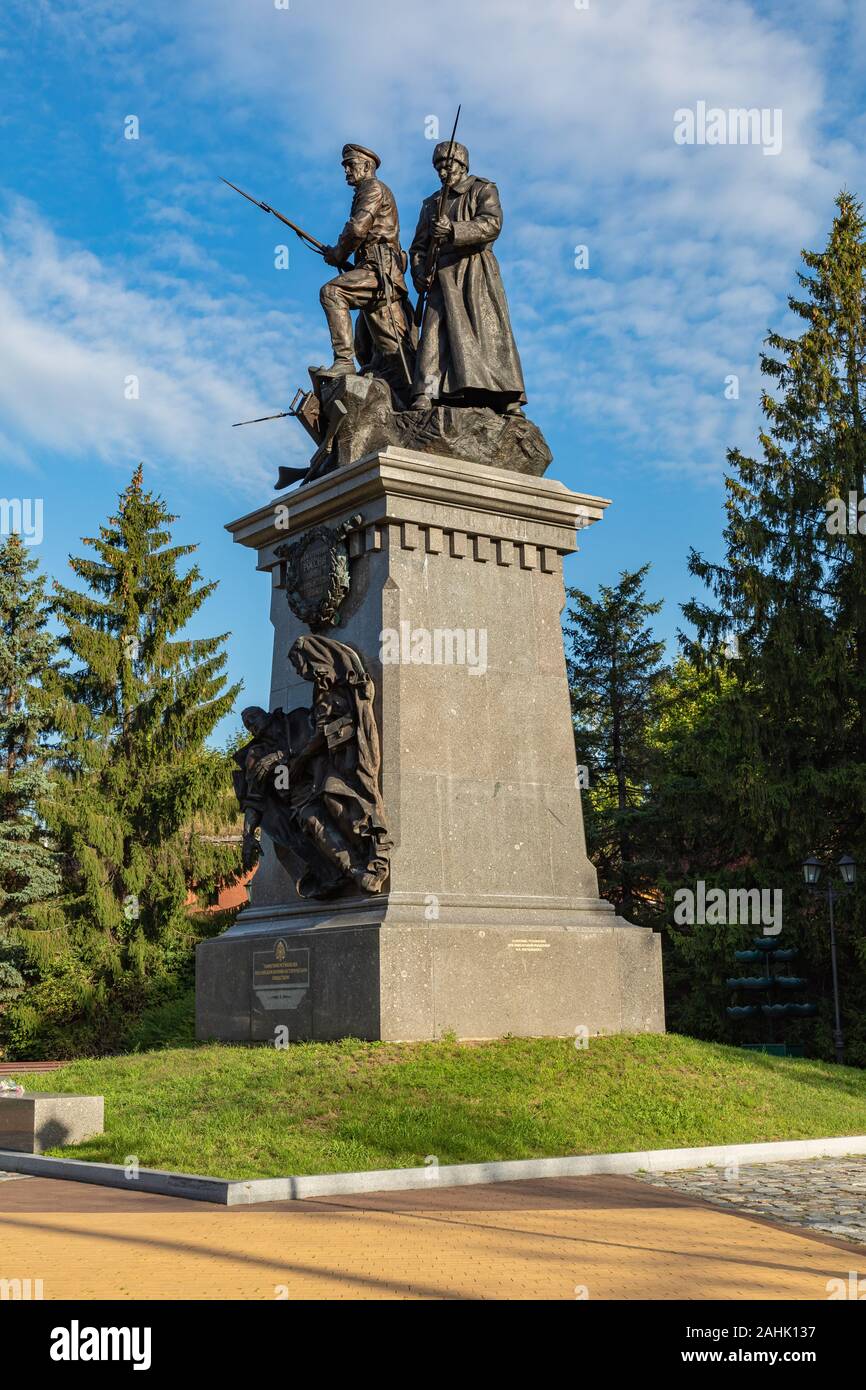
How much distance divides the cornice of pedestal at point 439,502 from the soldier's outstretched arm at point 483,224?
2.78 meters

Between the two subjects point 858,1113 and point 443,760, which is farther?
point 443,760

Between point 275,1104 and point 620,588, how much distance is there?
95.4ft

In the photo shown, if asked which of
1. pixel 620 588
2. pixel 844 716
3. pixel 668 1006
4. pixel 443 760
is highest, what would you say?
pixel 620 588

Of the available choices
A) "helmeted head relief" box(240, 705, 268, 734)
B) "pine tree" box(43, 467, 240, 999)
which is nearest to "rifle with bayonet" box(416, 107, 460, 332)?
"helmeted head relief" box(240, 705, 268, 734)

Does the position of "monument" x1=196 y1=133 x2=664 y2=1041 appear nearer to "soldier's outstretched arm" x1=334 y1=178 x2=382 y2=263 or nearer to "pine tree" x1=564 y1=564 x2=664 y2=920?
"soldier's outstretched arm" x1=334 y1=178 x2=382 y2=263

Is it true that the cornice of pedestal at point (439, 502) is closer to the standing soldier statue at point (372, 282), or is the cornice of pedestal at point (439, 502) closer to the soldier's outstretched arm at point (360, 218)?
the standing soldier statue at point (372, 282)

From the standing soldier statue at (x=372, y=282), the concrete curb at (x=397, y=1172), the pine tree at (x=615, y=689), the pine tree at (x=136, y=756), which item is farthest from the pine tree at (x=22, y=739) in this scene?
the concrete curb at (x=397, y=1172)

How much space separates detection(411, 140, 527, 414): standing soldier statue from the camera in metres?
16.8

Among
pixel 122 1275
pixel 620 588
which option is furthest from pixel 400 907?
pixel 620 588

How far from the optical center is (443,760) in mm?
14844

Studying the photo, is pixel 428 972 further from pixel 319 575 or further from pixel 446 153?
pixel 446 153

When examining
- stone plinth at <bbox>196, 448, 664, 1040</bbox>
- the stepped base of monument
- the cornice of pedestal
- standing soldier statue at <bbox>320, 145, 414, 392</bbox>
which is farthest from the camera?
standing soldier statue at <bbox>320, 145, 414, 392</bbox>

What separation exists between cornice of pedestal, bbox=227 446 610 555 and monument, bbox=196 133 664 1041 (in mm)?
24

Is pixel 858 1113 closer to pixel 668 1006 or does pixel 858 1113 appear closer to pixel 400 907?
pixel 400 907
